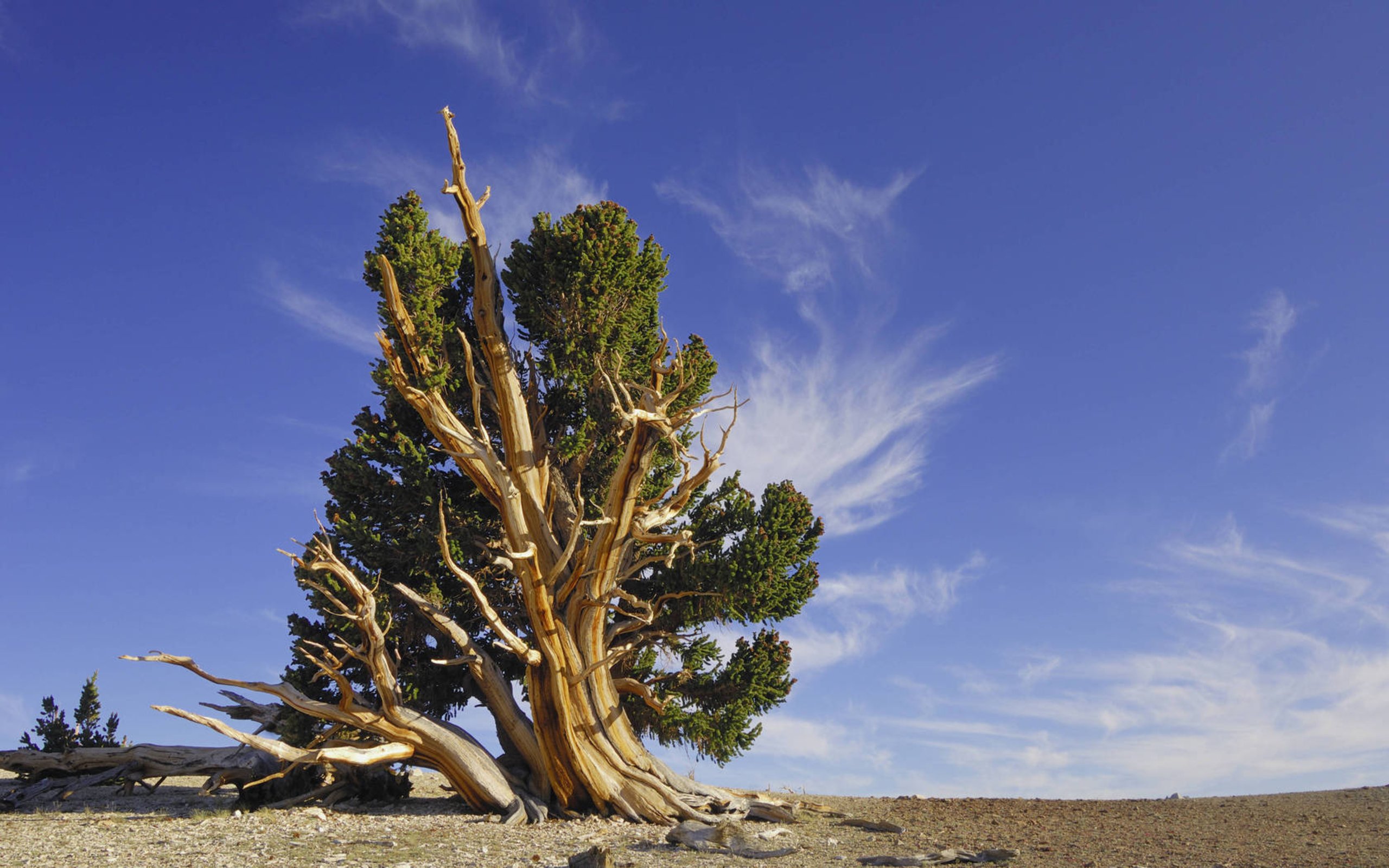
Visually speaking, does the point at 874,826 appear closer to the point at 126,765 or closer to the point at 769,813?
the point at 769,813

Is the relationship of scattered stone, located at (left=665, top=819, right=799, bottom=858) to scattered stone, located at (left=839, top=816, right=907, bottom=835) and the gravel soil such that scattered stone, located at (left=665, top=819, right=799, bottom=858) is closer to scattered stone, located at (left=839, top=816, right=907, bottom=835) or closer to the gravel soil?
the gravel soil

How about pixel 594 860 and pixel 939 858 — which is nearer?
pixel 594 860

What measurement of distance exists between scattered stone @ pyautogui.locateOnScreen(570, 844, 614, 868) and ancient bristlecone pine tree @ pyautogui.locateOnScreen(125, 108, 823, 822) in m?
5.11

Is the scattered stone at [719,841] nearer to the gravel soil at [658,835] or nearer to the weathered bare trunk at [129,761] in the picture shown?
the gravel soil at [658,835]

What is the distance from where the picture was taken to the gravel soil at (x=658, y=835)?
11.1 meters

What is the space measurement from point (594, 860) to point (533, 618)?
5974mm

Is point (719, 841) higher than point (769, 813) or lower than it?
lower

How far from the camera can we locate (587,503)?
18109 mm

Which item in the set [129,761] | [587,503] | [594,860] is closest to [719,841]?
[594,860]

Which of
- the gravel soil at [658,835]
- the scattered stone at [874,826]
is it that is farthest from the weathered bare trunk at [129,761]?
the scattered stone at [874,826]

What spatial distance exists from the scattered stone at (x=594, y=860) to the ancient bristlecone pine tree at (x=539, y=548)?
511 cm

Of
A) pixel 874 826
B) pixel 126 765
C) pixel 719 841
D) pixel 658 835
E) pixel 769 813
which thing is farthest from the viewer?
pixel 126 765

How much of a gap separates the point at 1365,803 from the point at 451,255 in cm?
1967

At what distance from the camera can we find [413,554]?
1670 centimetres
